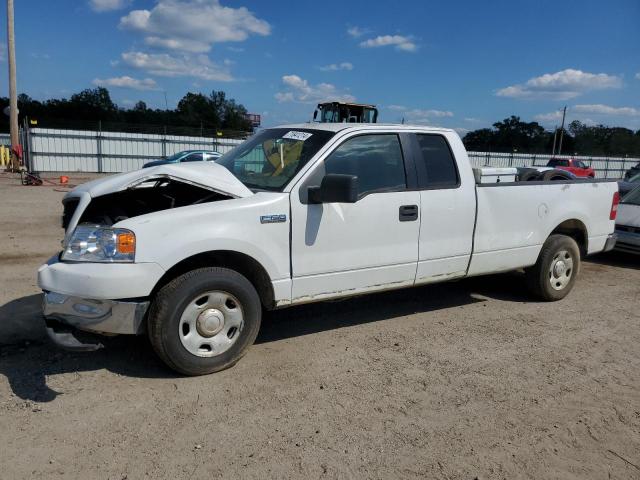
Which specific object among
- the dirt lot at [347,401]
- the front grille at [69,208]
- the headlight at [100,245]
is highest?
the front grille at [69,208]

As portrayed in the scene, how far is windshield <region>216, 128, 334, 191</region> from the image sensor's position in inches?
169

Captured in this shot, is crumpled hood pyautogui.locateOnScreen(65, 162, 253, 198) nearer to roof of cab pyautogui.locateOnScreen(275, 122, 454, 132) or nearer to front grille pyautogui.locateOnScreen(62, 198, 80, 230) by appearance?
front grille pyautogui.locateOnScreen(62, 198, 80, 230)

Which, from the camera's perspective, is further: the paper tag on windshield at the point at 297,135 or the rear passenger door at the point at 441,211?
the rear passenger door at the point at 441,211

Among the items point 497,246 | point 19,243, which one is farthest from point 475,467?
point 19,243

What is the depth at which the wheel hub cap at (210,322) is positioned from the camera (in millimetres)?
3791

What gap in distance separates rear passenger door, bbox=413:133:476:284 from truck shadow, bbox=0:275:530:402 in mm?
825

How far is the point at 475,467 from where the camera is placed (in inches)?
115

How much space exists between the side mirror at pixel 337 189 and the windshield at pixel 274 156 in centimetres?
33

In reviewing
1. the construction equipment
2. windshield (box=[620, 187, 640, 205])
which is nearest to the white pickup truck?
windshield (box=[620, 187, 640, 205])

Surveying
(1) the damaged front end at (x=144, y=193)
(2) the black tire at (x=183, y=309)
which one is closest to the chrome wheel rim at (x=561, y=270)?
(2) the black tire at (x=183, y=309)

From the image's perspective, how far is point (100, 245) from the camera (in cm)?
355

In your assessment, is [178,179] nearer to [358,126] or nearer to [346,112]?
[358,126]

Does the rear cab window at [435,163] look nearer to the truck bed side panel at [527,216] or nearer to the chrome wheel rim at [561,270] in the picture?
the truck bed side panel at [527,216]

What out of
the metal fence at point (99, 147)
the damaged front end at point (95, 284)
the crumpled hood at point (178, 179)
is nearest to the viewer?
the damaged front end at point (95, 284)
